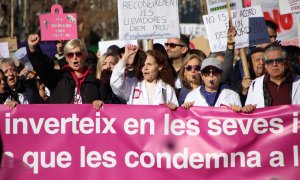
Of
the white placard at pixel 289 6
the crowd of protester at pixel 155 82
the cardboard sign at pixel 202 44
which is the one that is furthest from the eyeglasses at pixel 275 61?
the cardboard sign at pixel 202 44

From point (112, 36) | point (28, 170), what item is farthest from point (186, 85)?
point (112, 36)

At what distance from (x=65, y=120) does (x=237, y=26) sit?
3.10 m

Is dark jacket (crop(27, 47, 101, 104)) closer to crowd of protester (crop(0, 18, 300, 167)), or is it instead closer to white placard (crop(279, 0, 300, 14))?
crowd of protester (crop(0, 18, 300, 167))

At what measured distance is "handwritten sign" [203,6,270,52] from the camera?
10.8 m

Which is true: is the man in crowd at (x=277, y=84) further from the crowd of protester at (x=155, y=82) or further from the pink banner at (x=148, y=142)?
the pink banner at (x=148, y=142)

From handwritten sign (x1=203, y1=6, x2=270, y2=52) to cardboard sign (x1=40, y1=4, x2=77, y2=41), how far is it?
5.42 feet

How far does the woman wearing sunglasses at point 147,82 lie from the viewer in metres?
8.91

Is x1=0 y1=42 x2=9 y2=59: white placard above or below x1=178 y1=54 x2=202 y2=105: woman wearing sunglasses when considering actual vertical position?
above

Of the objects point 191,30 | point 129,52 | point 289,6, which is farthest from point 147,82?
point 191,30

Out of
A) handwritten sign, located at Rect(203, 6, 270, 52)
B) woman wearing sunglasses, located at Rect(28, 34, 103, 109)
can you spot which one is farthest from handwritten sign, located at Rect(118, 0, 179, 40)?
woman wearing sunglasses, located at Rect(28, 34, 103, 109)

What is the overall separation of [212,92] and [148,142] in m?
0.81

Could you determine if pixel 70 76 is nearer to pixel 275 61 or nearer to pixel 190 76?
pixel 190 76

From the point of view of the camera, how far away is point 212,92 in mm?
8797

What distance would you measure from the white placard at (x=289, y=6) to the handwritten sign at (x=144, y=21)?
1798mm
